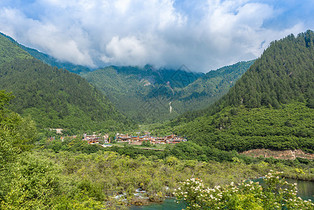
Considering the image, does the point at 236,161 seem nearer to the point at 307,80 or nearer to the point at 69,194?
the point at 69,194

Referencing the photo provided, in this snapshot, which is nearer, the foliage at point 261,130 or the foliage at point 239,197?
the foliage at point 239,197

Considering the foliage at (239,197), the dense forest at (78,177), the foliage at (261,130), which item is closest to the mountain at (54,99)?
the dense forest at (78,177)

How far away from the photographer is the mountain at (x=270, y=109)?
262ft

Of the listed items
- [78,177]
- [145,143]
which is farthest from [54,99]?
[78,177]

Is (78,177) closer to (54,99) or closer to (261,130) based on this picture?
(261,130)

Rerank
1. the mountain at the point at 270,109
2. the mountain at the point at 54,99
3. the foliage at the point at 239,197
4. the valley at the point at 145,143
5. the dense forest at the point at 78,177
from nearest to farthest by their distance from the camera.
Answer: the foliage at the point at 239,197
the dense forest at the point at 78,177
the valley at the point at 145,143
the mountain at the point at 270,109
the mountain at the point at 54,99

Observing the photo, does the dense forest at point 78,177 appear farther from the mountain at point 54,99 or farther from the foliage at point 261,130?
the mountain at point 54,99

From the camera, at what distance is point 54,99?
496 feet

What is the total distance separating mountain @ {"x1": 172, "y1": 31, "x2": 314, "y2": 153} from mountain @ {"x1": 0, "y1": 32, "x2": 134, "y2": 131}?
7300 cm

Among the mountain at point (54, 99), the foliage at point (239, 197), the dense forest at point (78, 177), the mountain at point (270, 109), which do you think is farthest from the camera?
the mountain at point (54, 99)

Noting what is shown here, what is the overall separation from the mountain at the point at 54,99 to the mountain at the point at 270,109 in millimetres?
73003

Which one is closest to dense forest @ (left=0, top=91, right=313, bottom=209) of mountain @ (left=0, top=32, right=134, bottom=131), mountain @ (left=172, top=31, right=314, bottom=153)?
mountain @ (left=172, top=31, right=314, bottom=153)

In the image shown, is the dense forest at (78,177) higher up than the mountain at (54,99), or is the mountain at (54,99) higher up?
the mountain at (54,99)

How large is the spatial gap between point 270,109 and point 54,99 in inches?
5823
